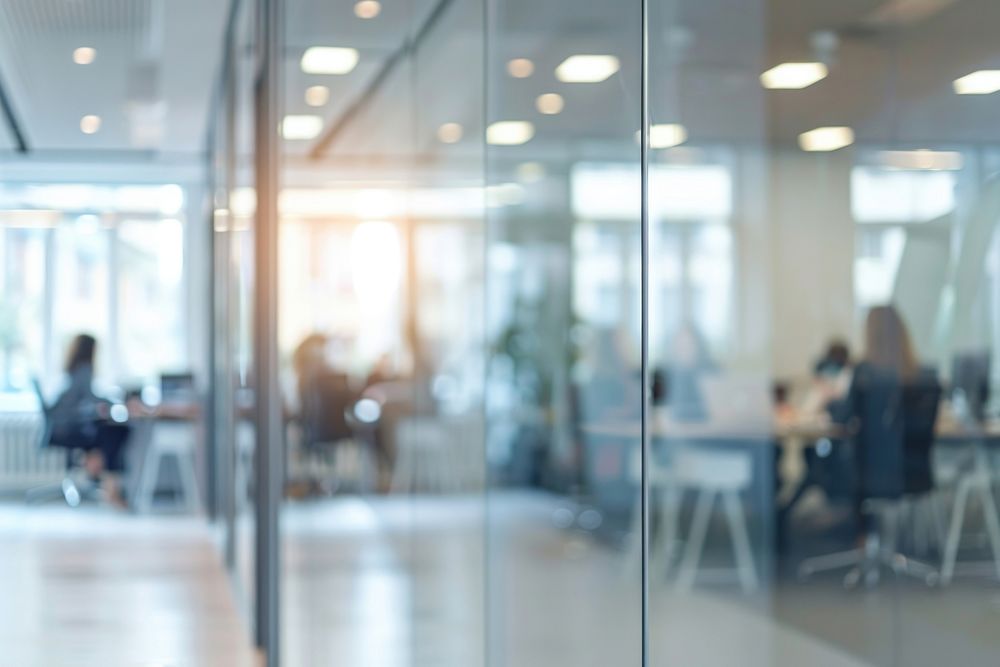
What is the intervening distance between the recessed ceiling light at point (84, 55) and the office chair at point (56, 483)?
192 cm

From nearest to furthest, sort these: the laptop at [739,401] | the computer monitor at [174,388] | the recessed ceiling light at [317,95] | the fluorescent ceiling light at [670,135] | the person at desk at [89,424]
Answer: the fluorescent ceiling light at [670,135] → the recessed ceiling light at [317,95] → the laptop at [739,401] → the person at desk at [89,424] → the computer monitor at [174,388]

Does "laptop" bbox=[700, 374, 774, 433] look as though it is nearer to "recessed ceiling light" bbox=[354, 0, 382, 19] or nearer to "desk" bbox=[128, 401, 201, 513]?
"recessed ceiling light" bbox=[354, 0, 382, 19]

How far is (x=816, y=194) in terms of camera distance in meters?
4.88

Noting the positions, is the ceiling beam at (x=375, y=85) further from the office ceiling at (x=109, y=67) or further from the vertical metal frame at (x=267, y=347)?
the office ceiling at (x=109, y=67)

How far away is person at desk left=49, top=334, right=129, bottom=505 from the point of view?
9375mm

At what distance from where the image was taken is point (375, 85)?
4.62m

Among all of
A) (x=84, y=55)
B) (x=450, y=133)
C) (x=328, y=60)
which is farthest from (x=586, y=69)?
(x=84, y=55)

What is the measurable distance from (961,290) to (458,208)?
1.46 m

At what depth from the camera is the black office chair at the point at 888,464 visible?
3654 millimetres

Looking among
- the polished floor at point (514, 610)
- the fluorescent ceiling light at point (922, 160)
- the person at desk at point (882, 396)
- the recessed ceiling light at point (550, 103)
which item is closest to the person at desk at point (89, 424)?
the polished floor at point (514, 610)

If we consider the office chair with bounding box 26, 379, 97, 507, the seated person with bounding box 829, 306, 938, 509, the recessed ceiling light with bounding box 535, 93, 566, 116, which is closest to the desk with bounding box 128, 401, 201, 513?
the office chair with bounding box 26, 379, 97, 507

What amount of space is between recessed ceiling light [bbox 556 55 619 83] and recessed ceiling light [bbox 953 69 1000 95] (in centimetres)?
99

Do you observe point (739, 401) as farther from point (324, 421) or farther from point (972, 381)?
point (972, 381)

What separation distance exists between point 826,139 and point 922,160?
1.13 metres
